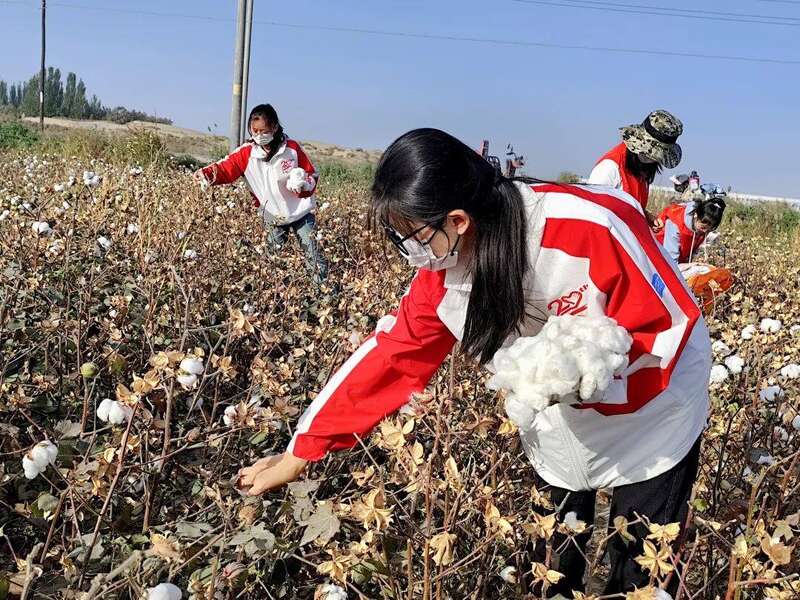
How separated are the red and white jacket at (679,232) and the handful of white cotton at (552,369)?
4.09 m

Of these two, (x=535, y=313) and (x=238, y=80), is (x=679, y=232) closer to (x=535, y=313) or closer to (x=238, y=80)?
(x=535, y=313)

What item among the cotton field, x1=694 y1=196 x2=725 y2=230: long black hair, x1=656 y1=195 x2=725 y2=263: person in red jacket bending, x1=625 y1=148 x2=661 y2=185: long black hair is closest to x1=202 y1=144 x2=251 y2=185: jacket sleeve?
the cotton field

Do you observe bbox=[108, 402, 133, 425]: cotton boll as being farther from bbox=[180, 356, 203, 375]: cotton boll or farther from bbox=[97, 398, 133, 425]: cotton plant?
bbox=[180, 356, 203, 375]: cotton boll

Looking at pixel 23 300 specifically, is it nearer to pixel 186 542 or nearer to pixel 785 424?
pixel 186 542

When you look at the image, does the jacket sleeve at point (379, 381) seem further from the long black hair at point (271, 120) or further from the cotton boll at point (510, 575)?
the long black hair at point (271, 120)

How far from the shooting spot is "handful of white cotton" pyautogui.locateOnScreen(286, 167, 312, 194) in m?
4.94

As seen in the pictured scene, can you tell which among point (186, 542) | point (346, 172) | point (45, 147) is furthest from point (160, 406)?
point (346, 172)

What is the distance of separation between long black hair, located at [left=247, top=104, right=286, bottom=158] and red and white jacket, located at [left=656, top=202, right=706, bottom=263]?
261 centimetres

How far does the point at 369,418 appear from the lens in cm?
155

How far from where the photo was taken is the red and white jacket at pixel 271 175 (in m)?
5.04

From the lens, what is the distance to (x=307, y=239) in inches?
192

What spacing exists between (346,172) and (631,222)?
15.6 meters

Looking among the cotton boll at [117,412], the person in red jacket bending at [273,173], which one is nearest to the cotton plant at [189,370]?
the cotton boll at [117,412]

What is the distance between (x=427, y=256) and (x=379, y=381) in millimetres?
321
